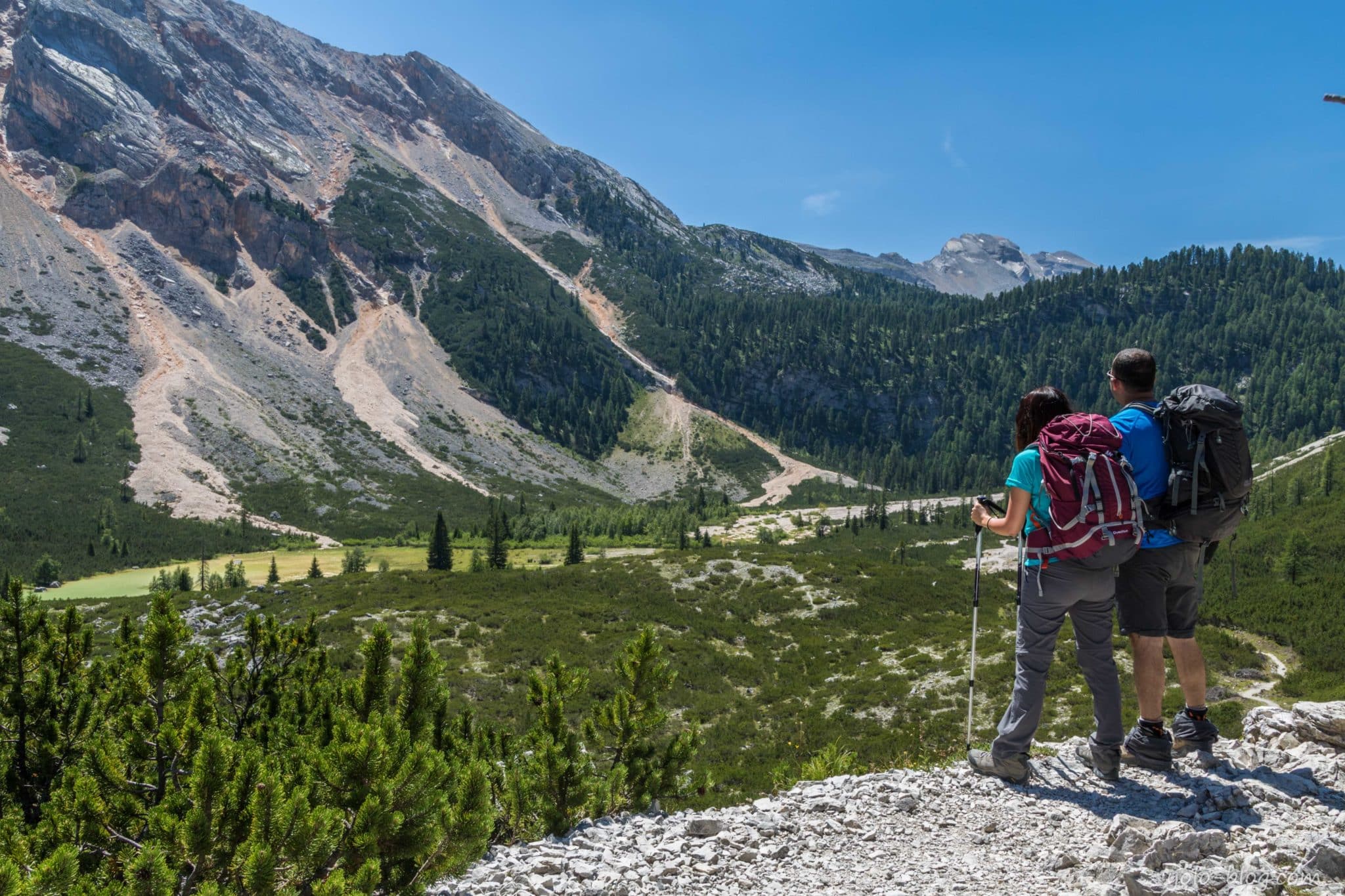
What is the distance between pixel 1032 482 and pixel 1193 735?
10.4ft

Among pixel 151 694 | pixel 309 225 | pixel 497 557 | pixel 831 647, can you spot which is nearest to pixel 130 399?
pixel 309 225

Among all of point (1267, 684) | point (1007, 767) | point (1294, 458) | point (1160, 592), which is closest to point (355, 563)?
point (1267, 684)

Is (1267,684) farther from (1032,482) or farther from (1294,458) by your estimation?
(1294,458)

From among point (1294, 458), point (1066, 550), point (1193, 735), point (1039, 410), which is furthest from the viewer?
point (1294, 458)

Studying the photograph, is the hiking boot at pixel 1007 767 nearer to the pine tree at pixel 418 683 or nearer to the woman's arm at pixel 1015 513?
the woman's arm at pixel 1015 513

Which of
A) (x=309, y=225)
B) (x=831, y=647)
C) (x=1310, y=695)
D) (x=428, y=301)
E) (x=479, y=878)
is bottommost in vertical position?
(x=831, y=647)

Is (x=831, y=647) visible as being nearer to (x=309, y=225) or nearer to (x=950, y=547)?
(x=950, y=547)

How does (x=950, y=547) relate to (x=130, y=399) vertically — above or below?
below

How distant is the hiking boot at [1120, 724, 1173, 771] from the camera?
19.9 ft

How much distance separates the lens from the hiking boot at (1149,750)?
605 cm

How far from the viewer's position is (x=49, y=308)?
123000 millimetres

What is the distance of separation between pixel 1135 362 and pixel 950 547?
88396 mm

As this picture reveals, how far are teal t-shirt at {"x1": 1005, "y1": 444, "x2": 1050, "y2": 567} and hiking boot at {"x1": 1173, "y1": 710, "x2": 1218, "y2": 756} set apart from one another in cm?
265

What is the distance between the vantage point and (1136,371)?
6203 mm
